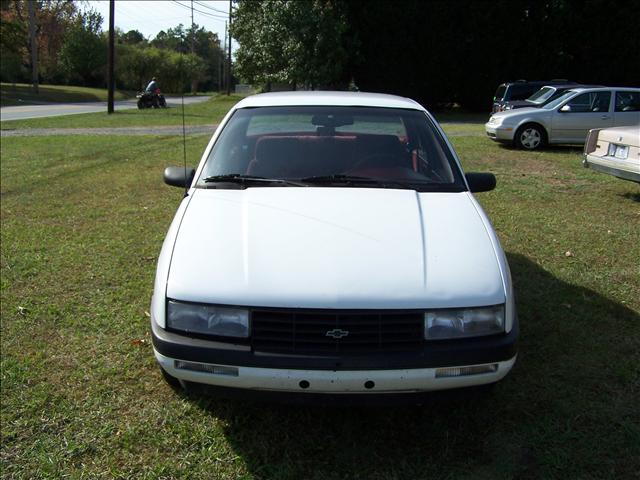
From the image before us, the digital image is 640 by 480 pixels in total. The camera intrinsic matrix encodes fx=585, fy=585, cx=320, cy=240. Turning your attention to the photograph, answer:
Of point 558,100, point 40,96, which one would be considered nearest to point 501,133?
point 558,100

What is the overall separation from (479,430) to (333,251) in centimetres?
116

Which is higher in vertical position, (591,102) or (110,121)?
(591,102)

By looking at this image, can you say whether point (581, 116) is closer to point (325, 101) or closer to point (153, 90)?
point (325, 101)

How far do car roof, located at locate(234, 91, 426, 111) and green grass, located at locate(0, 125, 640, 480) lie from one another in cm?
Result: 167

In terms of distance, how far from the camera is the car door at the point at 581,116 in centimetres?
1291

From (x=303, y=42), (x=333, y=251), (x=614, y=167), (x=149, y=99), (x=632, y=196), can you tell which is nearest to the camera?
(x=333, y=251)

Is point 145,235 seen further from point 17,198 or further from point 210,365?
point 210,365

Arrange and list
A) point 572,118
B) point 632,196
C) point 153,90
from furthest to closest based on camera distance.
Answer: point 153,90 < point 572,118 < point 632,196

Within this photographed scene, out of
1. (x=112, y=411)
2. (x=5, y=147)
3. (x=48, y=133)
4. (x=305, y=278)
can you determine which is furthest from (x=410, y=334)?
(x=48, y=133)

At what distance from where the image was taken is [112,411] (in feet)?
9.87

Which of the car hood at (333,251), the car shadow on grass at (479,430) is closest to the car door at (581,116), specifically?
the car shadow on grass at (479,430)

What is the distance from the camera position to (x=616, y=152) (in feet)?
24.9

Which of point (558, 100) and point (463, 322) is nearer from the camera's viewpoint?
point (463, 322)

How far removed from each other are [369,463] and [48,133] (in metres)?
16.4
